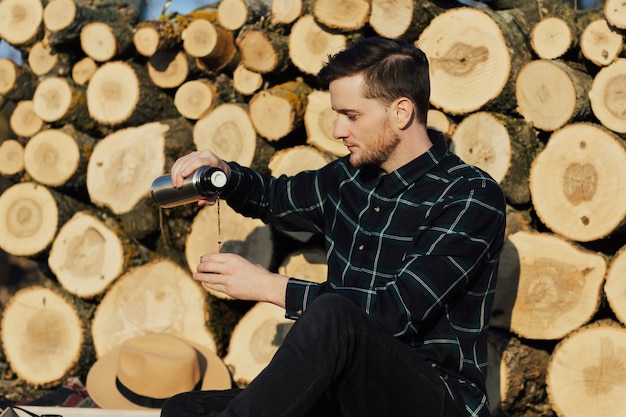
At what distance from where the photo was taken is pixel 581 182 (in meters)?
3.34

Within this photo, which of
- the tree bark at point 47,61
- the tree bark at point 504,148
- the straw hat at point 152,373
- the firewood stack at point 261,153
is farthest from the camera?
the tree bark at point 47,61

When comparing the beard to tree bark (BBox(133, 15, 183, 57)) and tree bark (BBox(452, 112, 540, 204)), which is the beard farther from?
tree bark (BBox(133, 15, 183, 57))

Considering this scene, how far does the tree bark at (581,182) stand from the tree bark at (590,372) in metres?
0.39

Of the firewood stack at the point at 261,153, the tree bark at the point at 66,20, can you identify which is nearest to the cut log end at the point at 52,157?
the firewood stack at the point at 261,153

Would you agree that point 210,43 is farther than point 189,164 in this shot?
Yes

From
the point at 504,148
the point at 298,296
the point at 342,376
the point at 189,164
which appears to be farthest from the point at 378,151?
the point at 504,148

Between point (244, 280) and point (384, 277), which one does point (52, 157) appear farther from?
point (384, 277)

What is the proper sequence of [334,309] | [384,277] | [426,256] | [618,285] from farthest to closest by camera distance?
1. [618,285]
2. [384,277]
3. [426,256]
4. [334,309]

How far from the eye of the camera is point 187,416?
2.35m

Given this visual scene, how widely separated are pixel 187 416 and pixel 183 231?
198 cm

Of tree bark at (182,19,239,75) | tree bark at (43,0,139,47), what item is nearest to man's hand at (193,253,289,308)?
tree bark at (182,19,239,75)

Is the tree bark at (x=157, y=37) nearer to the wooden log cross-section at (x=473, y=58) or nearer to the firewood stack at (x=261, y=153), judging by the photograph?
the firewood stack at (x=261, y=153)

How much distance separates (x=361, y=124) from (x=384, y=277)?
1.57ft

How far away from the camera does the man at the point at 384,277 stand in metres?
2.02
